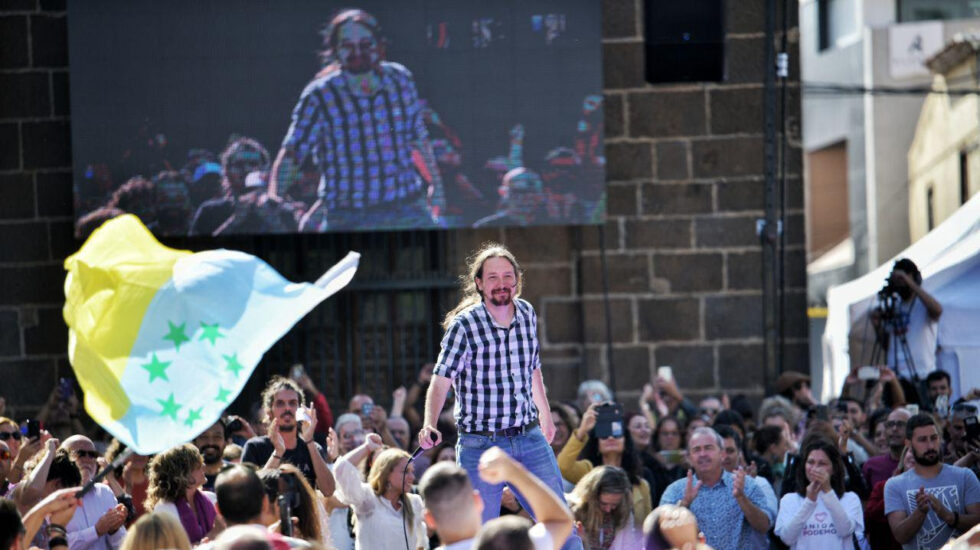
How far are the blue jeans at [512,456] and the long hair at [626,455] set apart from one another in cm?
203

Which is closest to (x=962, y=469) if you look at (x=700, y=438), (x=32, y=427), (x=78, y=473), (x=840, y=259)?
(x=700, y=438)

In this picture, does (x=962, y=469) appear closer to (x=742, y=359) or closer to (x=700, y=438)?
(x=700, y=438)

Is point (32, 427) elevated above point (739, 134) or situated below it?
below

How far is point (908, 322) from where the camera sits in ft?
43.0

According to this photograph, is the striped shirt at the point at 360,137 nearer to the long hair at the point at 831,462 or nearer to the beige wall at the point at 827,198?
the long hair at the point at 831,462

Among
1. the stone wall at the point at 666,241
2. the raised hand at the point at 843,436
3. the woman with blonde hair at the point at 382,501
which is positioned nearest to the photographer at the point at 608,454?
the raised hand at the point at 843,436

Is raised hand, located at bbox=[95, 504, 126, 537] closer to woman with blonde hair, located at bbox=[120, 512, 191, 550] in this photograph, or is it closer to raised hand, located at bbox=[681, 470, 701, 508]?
woman with blonde hair, located at bbox=[120, 512, 191, 550]

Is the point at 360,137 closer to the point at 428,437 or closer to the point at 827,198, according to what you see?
the point at 428,437

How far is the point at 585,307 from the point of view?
15.4 m

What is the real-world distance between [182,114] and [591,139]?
12.4 ft

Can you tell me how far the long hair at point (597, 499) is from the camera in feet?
28.1

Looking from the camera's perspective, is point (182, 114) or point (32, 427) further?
point (182, 114)

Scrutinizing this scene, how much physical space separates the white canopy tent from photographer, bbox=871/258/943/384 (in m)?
0.19

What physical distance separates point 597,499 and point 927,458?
212cm
